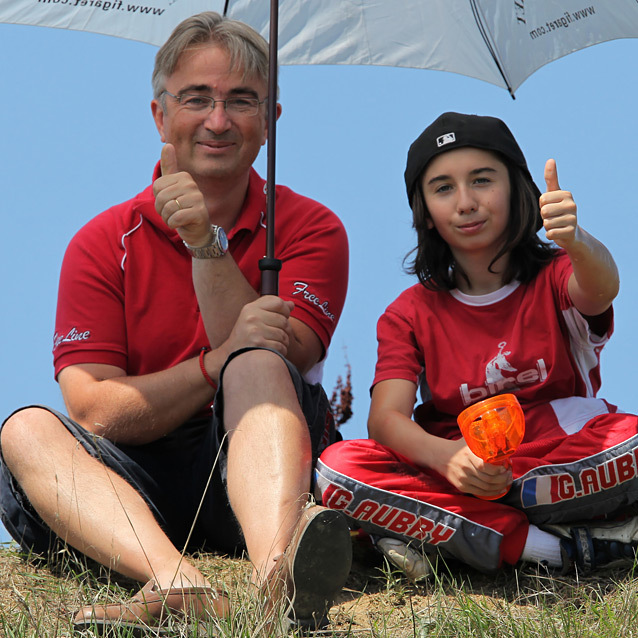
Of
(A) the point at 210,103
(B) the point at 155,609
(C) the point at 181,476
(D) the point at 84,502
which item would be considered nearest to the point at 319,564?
(B) the point at 155,609

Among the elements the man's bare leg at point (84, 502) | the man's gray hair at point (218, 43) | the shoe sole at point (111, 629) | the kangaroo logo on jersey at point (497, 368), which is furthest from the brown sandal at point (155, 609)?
the man's gray hair at point (218, 43)

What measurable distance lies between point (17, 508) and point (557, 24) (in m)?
2.75

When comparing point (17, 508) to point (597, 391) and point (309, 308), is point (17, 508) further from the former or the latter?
point (597, 391)

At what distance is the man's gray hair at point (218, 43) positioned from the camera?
356cm

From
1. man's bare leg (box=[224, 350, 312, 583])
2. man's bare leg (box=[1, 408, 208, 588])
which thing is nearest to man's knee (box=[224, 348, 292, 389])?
man's bare leg (box=[224, 350, 312, 583])

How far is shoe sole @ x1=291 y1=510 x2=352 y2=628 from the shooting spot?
2203 millimetres

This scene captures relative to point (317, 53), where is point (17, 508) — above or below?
below

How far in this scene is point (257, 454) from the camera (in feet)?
8.42

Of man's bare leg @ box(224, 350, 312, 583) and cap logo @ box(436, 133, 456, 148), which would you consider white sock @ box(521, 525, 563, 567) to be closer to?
man's bare leg @ box(224, 350, 312, 583)

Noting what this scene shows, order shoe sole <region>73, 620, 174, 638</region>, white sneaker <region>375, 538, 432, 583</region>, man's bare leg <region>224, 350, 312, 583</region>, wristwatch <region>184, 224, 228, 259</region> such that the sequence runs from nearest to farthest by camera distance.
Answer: shoe sole <region>73, 620, 174, 638</region>
man's bare leg <region>224, 350, 312, 583</region>
white sneaker <region>375, 538, 432, 583</region>
wristwatch <region>184, 224, 228, 259</region>

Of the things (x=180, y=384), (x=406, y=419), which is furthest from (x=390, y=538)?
(x=180, y=384)

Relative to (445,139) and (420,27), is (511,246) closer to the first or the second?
(445,139)

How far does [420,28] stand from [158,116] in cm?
112

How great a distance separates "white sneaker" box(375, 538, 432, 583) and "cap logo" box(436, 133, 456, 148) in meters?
1.43
